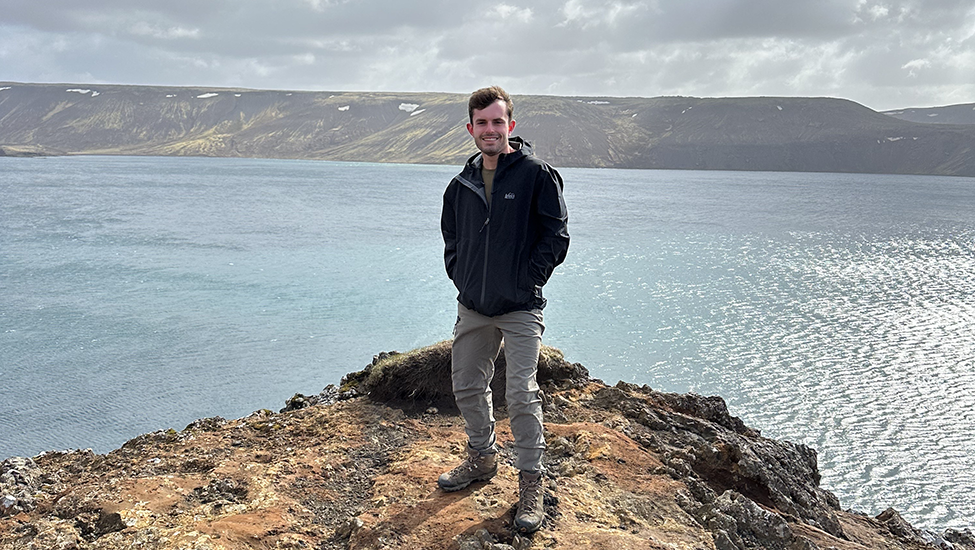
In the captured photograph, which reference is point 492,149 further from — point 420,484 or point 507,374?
point 420,484

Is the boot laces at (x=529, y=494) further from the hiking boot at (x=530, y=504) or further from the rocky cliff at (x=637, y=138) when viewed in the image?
the rocky cliff at (x=637, y=138)

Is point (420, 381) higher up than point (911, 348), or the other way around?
point (420, 381)

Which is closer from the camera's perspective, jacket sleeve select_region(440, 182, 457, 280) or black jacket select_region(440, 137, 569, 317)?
black jacket select_region(440, 137, 569, 317)

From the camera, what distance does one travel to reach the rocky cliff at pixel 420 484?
4.30m

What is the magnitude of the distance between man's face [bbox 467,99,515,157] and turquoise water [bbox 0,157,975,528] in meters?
9.07

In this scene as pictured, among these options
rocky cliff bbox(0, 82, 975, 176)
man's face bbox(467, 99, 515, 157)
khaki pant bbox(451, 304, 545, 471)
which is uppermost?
rocky cliff bbox(0, 82, 975, 176)

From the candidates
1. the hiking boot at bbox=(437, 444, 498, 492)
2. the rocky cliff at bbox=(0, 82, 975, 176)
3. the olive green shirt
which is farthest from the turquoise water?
the rocky cliff at bbox=(0, 82, 975, 176)

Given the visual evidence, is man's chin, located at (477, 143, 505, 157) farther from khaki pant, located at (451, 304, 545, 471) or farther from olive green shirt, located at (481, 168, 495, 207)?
khaki pant, located at (451, 304, 545, 471)

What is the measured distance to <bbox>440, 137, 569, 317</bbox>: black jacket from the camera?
4172 millimetres

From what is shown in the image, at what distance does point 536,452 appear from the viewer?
168 inches

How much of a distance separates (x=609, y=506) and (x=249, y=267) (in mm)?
23380

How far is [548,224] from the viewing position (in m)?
4.18

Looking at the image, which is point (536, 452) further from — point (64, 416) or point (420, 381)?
point (64, 416)

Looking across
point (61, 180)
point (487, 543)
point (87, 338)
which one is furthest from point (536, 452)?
point (61, 180)
